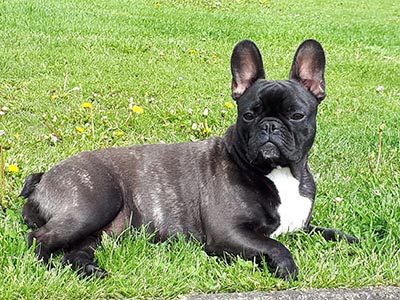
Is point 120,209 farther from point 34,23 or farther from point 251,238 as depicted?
point 34,23

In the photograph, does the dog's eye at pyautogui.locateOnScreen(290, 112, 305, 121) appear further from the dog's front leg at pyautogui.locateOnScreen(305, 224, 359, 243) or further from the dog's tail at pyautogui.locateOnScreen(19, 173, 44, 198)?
the dog's tail at pyautogui.locateOnScreen(19, 173, 44, 198)

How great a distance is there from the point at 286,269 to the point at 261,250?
192 millimetres

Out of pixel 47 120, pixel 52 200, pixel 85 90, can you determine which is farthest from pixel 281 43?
pixel 52 200

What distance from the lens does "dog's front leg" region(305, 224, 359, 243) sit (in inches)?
158

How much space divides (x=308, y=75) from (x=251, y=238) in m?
1.14

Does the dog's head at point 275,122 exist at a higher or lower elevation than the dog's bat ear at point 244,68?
lower

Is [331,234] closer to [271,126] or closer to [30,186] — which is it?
[271,126]

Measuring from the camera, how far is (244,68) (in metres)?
4.20

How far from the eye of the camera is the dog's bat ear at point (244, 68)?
165 inches

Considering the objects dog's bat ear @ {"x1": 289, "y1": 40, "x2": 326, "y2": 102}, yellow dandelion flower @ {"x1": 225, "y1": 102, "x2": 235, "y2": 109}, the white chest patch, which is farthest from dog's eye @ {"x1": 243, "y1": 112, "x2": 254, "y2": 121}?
yellow dandelion flower @ {"x1": 225, "y1": 102, "x2": 235, "y2": 109}

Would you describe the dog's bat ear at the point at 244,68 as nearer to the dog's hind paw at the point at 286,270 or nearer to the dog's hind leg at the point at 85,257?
the dog's hind paw at the point at 286,270

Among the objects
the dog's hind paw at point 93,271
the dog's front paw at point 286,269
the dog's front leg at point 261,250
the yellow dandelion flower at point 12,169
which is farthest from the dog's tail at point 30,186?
the dog's front paw at point 286,269

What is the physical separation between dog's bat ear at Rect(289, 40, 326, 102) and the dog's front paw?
1.13 m

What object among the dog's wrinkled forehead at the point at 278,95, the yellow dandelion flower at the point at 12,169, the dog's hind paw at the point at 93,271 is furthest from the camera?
the yellow dandelion flower at the point at 12,169
